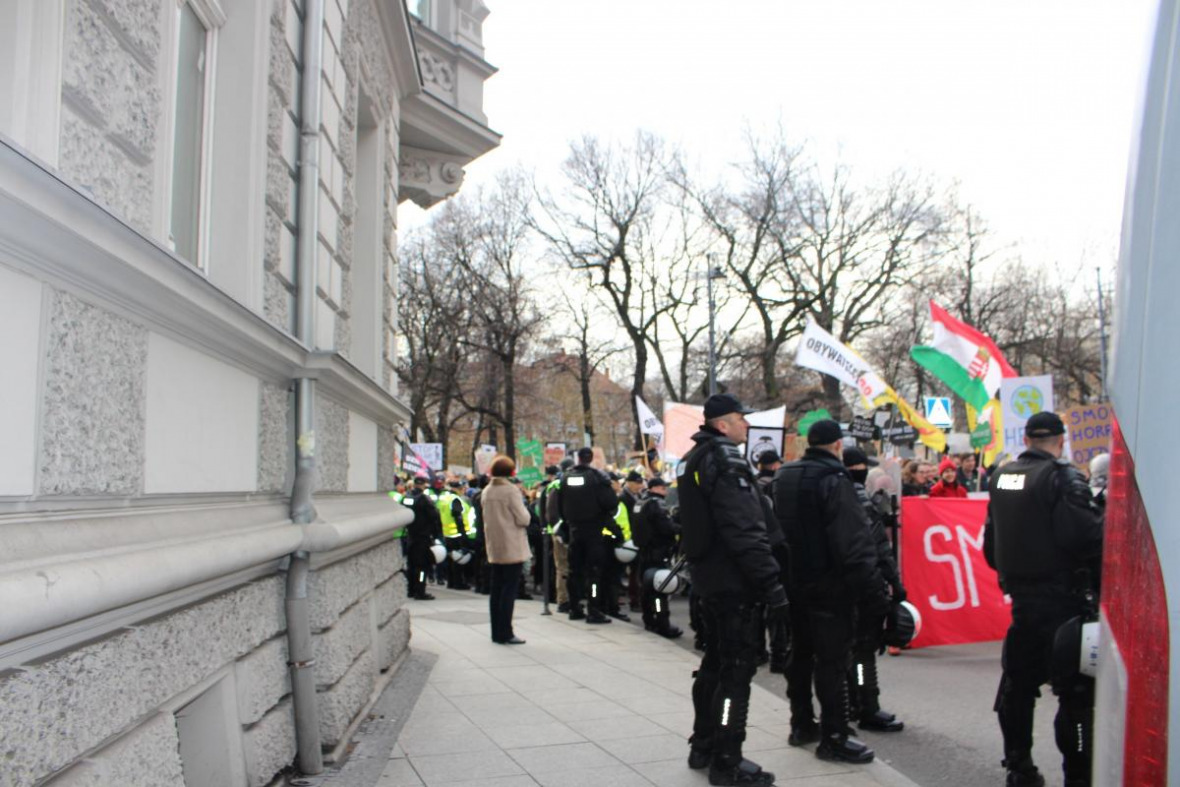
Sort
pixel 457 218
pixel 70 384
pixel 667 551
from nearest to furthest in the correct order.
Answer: pixel 70 384, pixel 667 551, pixel 457 218

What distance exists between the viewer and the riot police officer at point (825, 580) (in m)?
5.82

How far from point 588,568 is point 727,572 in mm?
6942

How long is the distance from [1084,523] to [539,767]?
3039 mm

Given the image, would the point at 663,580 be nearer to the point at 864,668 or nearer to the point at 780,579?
the point at 864,668

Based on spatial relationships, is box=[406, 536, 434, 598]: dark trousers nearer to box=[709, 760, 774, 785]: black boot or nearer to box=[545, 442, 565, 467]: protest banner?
box=[545, 442, 565, 467]: protest banner

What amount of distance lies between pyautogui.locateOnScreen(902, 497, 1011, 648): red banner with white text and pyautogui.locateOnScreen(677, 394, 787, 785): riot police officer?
14.9 feet

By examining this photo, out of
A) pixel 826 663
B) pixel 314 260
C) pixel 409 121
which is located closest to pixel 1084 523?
pixel 826 663

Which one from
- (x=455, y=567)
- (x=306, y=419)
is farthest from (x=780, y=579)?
(x=455, y=567)

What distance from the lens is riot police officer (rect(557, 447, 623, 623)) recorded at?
39.3 feet

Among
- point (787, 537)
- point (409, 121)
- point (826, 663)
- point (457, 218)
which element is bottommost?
point (826, 663)

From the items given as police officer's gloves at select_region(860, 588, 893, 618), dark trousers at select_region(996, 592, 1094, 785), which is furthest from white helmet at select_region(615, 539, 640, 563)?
dark trousers at select_region(996, 592, 1094, 785)

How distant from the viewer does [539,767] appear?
566 centimetres

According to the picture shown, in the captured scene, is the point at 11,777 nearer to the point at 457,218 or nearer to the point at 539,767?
the point at 539,767

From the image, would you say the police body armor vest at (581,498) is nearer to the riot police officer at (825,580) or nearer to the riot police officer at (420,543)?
the riot police officer at (420,543)
